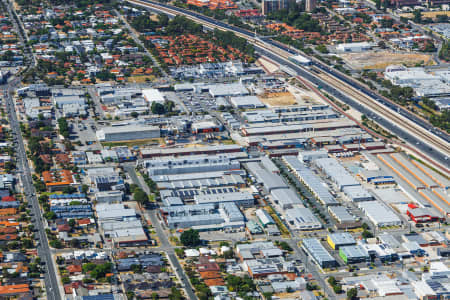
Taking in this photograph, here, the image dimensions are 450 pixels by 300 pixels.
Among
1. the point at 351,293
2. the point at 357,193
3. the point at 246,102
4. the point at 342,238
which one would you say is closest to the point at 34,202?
the point at 342,238

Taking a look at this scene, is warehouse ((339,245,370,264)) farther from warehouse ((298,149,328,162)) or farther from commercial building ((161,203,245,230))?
warehouse ((298,149,328,162))

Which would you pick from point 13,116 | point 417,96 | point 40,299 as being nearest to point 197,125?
point 13,116

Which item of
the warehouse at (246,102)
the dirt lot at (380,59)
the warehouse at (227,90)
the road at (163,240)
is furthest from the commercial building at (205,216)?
the dirt lot at (380,59)

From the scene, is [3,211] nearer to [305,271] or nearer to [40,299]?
[40,299]

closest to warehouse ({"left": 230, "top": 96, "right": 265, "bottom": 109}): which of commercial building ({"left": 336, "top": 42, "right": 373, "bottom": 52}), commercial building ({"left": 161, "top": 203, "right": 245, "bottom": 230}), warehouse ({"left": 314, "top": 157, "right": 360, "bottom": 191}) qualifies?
warehouse ({"left": 314, "top": 157, "right": 360, "bottom": 191})

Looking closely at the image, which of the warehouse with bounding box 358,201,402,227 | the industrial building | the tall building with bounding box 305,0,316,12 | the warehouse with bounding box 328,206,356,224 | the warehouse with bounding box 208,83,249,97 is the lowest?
the warehouse with bounding box 358,201,402,227
